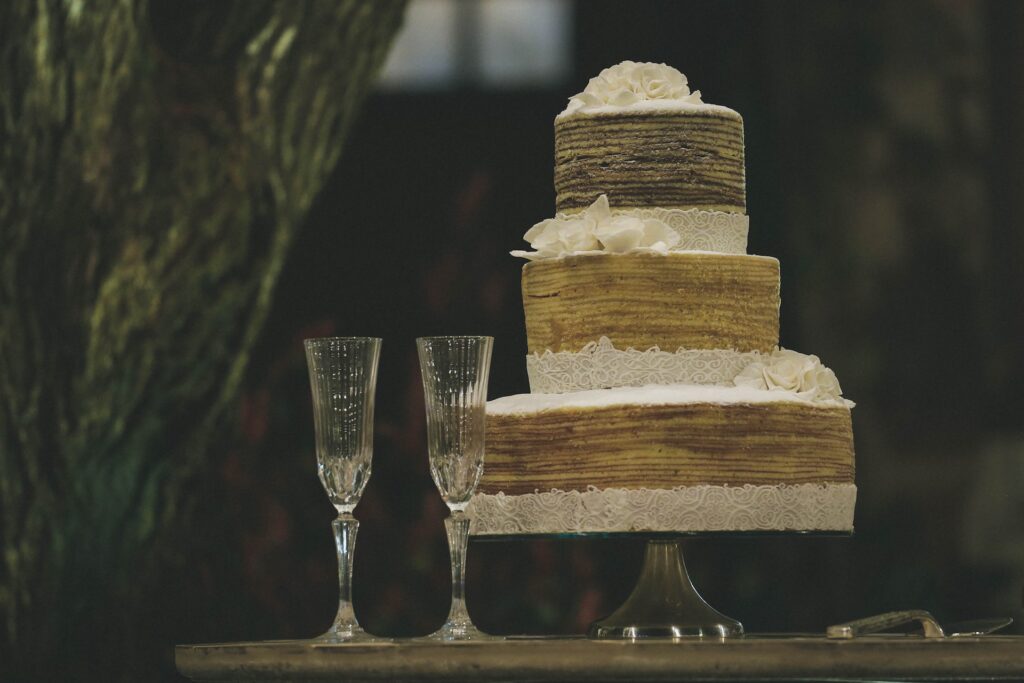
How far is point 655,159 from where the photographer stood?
217 cm

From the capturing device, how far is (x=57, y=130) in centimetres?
397

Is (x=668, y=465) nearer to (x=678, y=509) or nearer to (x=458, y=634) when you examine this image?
(x=678, y=509)

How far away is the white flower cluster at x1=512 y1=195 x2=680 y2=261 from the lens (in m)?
2.12

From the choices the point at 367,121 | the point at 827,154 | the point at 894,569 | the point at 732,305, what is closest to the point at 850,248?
the point at 827,154

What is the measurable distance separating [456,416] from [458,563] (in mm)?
167

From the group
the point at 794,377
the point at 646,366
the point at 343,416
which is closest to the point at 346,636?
the point at 343,416

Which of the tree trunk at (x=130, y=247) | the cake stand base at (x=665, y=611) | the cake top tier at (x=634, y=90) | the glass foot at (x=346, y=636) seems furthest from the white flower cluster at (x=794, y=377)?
the tree trunk at (x=130, y=247)

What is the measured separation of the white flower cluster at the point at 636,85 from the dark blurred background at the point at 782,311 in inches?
76.8

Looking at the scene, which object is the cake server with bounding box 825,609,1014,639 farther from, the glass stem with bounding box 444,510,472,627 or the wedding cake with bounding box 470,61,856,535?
the glass stem with bounding box 444,510,472,627

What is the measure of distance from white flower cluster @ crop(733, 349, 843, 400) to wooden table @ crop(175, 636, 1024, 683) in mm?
445

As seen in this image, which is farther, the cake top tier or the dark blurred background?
the dark blurred background

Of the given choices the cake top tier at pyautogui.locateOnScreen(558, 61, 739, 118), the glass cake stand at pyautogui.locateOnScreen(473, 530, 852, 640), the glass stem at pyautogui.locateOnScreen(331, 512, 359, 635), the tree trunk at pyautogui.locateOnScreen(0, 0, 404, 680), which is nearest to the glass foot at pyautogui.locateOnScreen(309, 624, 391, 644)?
the glass stem at pyautogui.locateOnScreen(331, 512, 359, 635)

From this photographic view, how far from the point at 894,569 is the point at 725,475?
2171 mm

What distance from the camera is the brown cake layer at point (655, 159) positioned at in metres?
2.17
